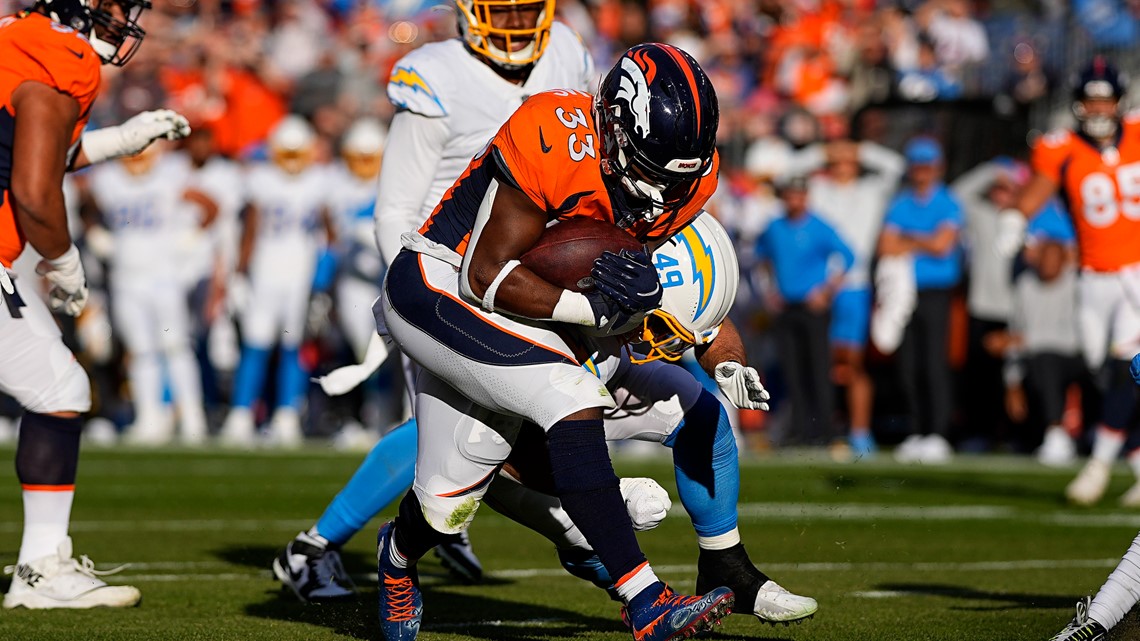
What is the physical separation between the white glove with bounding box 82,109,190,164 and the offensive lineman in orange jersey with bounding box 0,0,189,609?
17 centimetres

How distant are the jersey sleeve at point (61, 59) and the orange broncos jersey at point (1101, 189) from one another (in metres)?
5.24

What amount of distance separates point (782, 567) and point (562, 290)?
246 centimetres

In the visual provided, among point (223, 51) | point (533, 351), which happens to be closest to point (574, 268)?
point (533, 351)

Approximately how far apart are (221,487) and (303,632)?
4.35 metres

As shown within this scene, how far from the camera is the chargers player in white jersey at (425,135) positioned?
16.9 feet

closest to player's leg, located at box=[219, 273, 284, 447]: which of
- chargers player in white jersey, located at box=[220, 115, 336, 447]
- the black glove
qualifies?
chargers player in white jersey, located at box=[220, 115, 336, 447]

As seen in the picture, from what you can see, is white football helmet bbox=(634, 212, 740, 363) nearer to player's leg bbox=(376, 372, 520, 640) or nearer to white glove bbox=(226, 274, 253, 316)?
player's leg bbox=(376, 372, 520, 640)

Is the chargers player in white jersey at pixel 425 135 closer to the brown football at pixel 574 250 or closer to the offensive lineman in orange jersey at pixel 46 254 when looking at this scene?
the offensive lineman in orange jersey at pixel 46 254

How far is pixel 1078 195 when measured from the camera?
8.34 m

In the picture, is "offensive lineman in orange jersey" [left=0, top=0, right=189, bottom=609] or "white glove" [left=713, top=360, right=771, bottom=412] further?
"offensive lineman in orange jersey" [left=0, top=0, right=189, bottom=609]

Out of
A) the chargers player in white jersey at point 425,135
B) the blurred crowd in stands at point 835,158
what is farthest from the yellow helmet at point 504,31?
the blurred crowd in stands at point 835,158

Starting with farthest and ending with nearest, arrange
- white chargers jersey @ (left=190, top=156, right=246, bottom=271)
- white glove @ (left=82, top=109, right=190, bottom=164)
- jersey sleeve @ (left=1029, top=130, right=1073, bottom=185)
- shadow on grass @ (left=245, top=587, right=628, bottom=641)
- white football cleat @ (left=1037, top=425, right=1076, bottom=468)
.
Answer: white chargers jersey @ (left=190, top=156, right=246, bottom=271)
white football cleat @ (left=1037, top=425, right=1076, bottom=468)
jersey sleeve @ (left=1029, top=130, right=1073, bottom=185)
white glove @ (left=82, top=109, right=190, bottom=164)
shadow on grass @ (left=245, top=587, right=628, bottom=641)

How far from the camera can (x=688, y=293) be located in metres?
4.06

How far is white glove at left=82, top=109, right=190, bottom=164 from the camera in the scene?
5348mm
